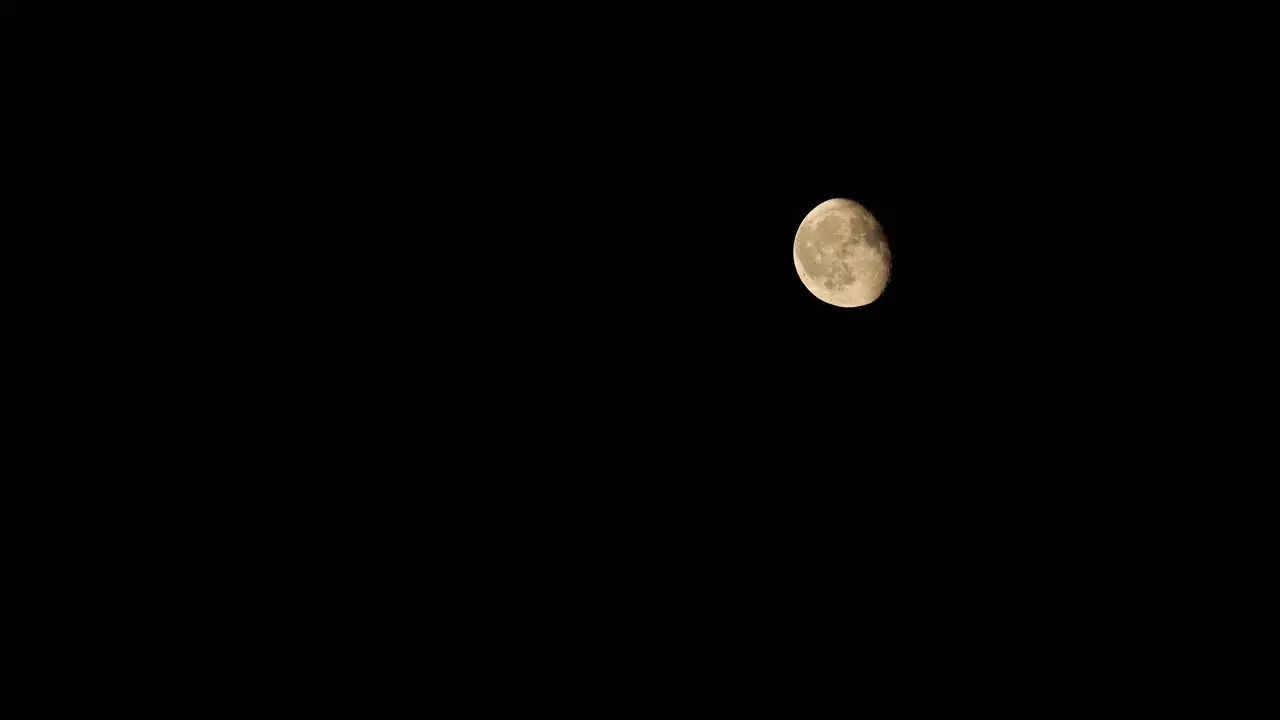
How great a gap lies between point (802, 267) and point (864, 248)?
25 cm

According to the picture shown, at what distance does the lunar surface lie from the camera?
2.26 metres

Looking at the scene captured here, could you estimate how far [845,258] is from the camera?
2258 millimetres

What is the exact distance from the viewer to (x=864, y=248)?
228 cm

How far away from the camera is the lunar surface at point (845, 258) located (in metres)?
2.26

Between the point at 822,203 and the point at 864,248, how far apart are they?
325 millimetres

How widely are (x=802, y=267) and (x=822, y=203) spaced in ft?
1.09

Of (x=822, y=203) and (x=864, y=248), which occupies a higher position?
(x=822, y=203)

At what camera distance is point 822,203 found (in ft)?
8.14

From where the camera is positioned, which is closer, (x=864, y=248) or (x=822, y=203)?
(x=864, y=248)
